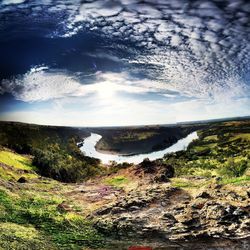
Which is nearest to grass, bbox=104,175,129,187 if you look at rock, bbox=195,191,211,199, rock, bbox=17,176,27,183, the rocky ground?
rock, bbox=17,176,27,183

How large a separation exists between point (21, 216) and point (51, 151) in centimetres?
933

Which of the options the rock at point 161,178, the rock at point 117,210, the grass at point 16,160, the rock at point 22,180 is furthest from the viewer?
the grass at point 16,160

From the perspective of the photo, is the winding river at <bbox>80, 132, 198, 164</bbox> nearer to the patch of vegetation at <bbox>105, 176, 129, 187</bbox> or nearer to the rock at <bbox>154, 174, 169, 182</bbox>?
the patch of vegetation at <bbox>105, 176, 129, 187</bbox>

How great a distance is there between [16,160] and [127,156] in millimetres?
7516

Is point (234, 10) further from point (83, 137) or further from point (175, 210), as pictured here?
point (83, 137)

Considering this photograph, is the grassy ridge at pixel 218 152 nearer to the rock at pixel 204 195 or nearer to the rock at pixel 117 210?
the rock at pixel 204 195

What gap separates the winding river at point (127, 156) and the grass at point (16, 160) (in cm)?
482

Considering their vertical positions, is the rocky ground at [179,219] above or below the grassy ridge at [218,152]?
below

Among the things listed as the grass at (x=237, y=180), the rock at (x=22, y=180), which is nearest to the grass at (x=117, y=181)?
the rock at (x=22, y=180)

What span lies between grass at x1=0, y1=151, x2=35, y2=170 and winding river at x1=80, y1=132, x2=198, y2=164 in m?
4.82

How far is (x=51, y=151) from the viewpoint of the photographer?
28.1 meters

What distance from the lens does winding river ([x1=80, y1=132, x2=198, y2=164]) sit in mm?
27178

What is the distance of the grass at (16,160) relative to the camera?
94.4 feet

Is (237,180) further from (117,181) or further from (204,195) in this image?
(117,181)
